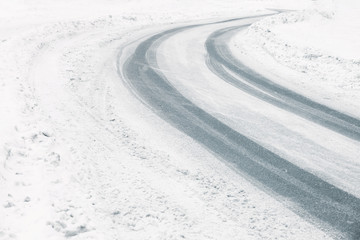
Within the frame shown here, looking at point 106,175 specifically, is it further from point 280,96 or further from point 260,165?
point 280,96

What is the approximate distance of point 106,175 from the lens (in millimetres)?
4371

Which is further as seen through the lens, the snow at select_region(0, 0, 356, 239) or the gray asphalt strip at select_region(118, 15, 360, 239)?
the gray asphalt strip at select_region(118, 15, 360, 239)

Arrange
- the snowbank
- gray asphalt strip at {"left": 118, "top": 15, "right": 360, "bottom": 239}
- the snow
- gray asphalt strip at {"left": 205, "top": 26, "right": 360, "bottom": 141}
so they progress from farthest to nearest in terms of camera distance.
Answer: the snowbank < gray asphalt strip at {"left": 205, "top": 26, "right": 360, "bottom": 141} < gray asphalt strip at {"left": 118, "top": 15, "right": 360, "bottom": 239} < the snow

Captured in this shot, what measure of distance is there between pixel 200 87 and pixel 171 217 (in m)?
4.90

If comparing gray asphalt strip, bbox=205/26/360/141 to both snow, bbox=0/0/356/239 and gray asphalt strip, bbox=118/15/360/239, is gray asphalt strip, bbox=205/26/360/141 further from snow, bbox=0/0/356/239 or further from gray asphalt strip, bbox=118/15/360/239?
snow, bbox=0/0/356/239

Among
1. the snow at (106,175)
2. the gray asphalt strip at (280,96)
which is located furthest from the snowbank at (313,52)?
the snow at (106,175)

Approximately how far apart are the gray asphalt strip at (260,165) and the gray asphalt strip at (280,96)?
188 centimetres

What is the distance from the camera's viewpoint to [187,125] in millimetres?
6004

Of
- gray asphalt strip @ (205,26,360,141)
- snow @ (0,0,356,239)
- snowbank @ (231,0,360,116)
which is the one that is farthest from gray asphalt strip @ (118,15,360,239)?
snowbank @ (231,0,360,116)

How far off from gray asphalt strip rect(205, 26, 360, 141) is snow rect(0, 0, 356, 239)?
2.83 meters

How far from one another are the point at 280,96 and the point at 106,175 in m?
5.06

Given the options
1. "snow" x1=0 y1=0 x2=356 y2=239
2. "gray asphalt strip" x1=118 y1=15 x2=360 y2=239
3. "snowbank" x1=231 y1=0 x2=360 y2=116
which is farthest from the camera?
"snowbank" x1=231 y1=0 x2=360 y2=116

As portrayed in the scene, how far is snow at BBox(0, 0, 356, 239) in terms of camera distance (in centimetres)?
350

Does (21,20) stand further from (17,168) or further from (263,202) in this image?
(263,202)
